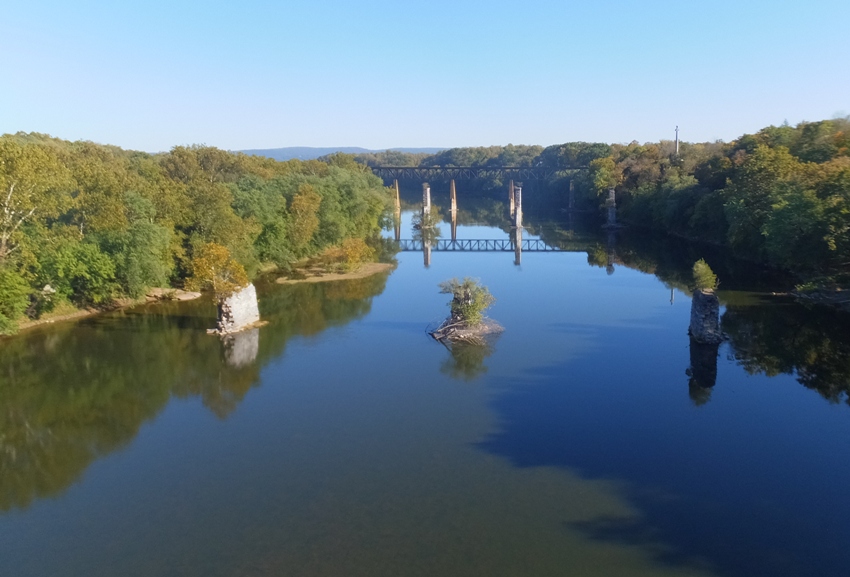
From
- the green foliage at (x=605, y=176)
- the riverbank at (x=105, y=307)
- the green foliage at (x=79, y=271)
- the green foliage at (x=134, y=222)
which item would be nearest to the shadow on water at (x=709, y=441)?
the green foliage at (x=134, y=222)

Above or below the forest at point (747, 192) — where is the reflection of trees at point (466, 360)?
below

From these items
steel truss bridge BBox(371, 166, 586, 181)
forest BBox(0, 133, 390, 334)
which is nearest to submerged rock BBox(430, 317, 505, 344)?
forest BBox(0, 133, 390, 334)

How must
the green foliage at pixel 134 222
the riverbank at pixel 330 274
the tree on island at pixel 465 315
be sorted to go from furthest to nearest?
the riverbank at pixel 330 274, the green foliage at pixel 134 222, the tree on island at pixel 465 315

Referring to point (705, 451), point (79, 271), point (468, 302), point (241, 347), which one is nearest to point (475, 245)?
point (468, 302)

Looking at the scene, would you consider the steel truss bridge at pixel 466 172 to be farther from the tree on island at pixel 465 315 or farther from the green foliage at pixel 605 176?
the tree on island at pixel 465 315

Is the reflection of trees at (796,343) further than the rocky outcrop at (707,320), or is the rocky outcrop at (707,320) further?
the rocky outcrop at (707,320)

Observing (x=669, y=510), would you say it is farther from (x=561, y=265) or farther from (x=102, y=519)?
(x=561, y=265)

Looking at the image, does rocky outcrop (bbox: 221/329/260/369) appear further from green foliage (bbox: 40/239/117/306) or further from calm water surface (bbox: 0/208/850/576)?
green foliage (bbox: 40/239/117/306)
